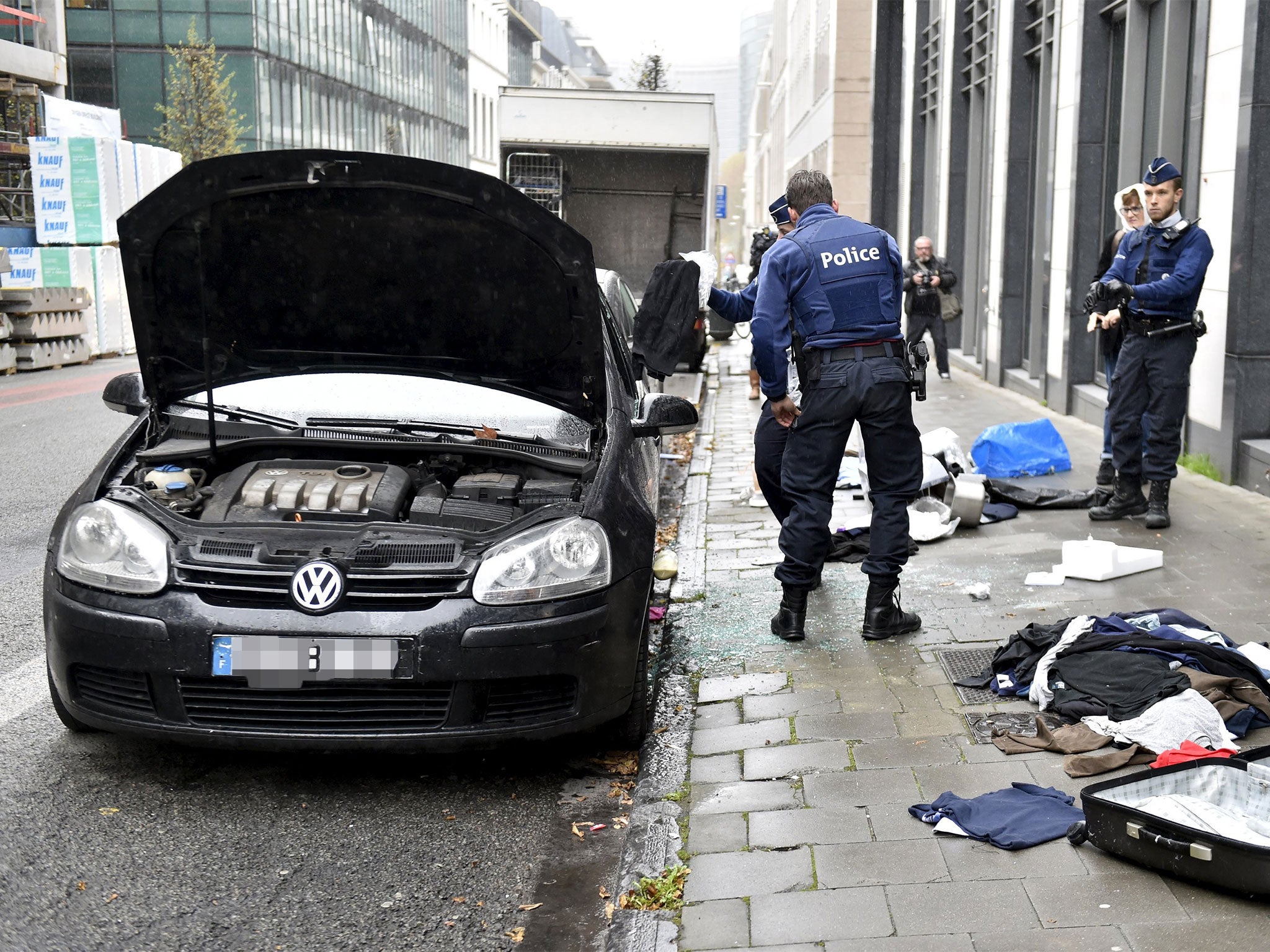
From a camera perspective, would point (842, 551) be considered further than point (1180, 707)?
Yes

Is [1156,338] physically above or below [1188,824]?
above

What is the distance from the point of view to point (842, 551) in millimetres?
7004

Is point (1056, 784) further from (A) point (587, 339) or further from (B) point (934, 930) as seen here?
(A) point (587, 339)

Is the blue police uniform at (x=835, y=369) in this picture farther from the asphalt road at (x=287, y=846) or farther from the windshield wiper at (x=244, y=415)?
the windshield wiper at (x=244, y=415)

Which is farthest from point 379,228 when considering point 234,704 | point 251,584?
point 234,704

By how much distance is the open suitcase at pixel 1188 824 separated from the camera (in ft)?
9.82

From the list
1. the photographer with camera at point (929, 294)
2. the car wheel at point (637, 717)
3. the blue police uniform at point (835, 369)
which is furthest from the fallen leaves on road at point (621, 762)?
the photographer with camera at point (929, 294)

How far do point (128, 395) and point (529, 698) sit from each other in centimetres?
231

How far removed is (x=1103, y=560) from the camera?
6.22 metres

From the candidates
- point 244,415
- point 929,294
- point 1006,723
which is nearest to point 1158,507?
point 1006,723

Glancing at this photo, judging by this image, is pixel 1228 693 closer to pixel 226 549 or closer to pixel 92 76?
pixel 226 549

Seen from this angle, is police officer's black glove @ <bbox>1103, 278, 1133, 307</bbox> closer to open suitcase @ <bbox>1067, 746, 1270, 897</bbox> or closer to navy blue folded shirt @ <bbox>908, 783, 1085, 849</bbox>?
open suitcase @ <bbox>1067, 746, 1270, 897</bbox>

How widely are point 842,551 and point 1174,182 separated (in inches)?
106

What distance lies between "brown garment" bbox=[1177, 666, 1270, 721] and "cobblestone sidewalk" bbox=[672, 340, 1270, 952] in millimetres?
615
